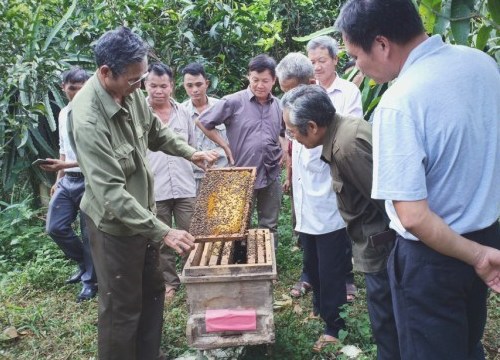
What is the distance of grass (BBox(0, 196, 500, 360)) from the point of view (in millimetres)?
3613

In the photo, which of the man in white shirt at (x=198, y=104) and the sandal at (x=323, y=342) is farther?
the man in white shirt at (x=198, y=104)

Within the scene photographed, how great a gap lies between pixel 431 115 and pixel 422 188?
0.26m

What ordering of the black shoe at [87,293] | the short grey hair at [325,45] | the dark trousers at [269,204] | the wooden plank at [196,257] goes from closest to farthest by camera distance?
the wooden plank at [196,257], the short grey hair at [325,45], the black shoe at [87,293], the dark trousers at [269,204]

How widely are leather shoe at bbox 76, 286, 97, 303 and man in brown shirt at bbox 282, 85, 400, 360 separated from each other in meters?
2.94

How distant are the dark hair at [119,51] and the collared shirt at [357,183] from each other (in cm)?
121

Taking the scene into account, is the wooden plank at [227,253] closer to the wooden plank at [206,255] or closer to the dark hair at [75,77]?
the wooden plank at [206,255]

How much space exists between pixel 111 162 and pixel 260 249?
139cm

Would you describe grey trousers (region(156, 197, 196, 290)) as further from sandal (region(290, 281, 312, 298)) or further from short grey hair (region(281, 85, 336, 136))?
short grey hair (region(281, 85, 336, 136))

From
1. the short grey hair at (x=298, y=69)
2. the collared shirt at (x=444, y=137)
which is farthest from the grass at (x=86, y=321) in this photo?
the short grey hair at (x=298, y=69)

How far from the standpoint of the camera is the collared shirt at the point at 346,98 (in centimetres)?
420

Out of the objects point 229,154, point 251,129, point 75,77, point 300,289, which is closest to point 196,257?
point 300,289

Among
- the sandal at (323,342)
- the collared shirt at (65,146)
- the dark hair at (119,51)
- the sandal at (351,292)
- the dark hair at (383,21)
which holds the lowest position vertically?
the sandal at (351,292)

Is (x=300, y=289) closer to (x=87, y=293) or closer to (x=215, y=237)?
(x=215, y=237)

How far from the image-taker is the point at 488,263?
5.84 feet
